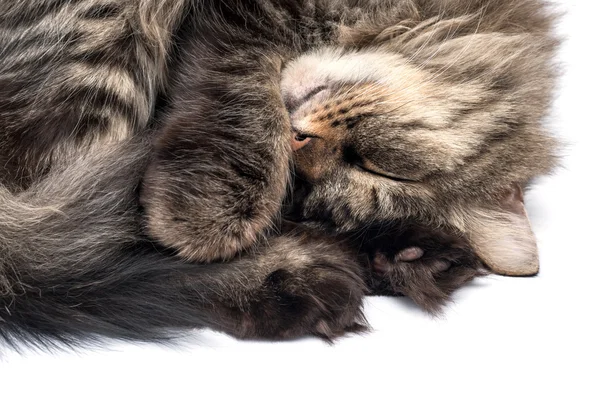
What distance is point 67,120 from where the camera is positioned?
1.67 meters

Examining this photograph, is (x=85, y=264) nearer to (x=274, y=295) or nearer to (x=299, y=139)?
(x=274, y=295)

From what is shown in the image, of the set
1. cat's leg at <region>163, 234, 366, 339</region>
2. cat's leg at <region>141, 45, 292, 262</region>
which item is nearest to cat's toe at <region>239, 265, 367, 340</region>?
cat's leg at <region>163, 234, 366, 339</region>

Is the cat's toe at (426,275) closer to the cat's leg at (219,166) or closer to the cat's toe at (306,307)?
the cat's toe at (306,307)

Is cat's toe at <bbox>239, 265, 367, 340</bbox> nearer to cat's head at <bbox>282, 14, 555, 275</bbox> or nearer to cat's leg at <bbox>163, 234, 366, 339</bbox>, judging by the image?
cat's leg at <bbox>163, 234, 366, 339</bbox>

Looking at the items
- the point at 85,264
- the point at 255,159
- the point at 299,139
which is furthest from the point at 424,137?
the point at 85,264

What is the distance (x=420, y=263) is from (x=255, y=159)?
48 centimetres

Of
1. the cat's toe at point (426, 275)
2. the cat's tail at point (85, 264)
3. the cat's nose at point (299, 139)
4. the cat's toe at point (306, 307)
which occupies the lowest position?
the cat's toe at point (426, 275)

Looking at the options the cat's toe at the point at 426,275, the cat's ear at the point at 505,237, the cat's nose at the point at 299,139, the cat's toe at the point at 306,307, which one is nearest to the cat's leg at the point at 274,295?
the cat's toe at the point at 306,307

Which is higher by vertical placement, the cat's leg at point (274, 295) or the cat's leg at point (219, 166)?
the cat's leg at point (219, 166)

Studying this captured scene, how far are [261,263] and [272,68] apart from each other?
1.59ft

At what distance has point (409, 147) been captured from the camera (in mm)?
1727

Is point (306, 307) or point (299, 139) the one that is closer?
point (306, 307)

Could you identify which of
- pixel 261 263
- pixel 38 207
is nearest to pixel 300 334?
pixel 261 263

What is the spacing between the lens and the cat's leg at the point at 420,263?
177 cm
